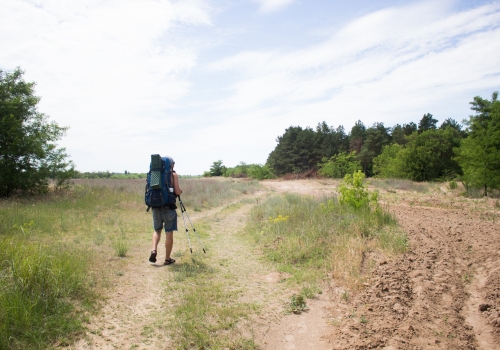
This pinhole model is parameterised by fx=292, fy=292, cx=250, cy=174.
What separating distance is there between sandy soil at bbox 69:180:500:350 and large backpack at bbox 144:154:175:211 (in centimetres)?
125

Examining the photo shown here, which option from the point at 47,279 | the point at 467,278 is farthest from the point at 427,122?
the point at 47,279

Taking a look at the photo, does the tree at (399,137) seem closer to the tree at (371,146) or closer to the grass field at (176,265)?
the tree at (371,146)

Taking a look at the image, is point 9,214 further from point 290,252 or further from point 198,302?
point 290,252

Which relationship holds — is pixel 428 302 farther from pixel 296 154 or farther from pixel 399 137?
pixel 399 137

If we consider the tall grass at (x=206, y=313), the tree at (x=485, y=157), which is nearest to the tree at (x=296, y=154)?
the tree at (x=485, y=157)

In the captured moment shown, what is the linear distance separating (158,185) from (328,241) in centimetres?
376

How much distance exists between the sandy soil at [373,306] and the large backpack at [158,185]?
4.11 feet

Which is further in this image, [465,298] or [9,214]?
[9,214]

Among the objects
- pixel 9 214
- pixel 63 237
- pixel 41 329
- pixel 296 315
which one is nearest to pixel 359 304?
pixel 296 315

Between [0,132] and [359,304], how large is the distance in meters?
14.6

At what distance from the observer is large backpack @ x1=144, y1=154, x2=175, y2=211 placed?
539 cm

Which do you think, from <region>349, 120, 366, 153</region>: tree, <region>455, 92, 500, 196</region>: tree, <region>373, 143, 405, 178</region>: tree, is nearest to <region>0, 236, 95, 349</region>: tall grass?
<region>455, 92, 500, 196</region>: tree

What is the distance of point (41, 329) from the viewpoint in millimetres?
3025

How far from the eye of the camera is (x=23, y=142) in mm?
12258
